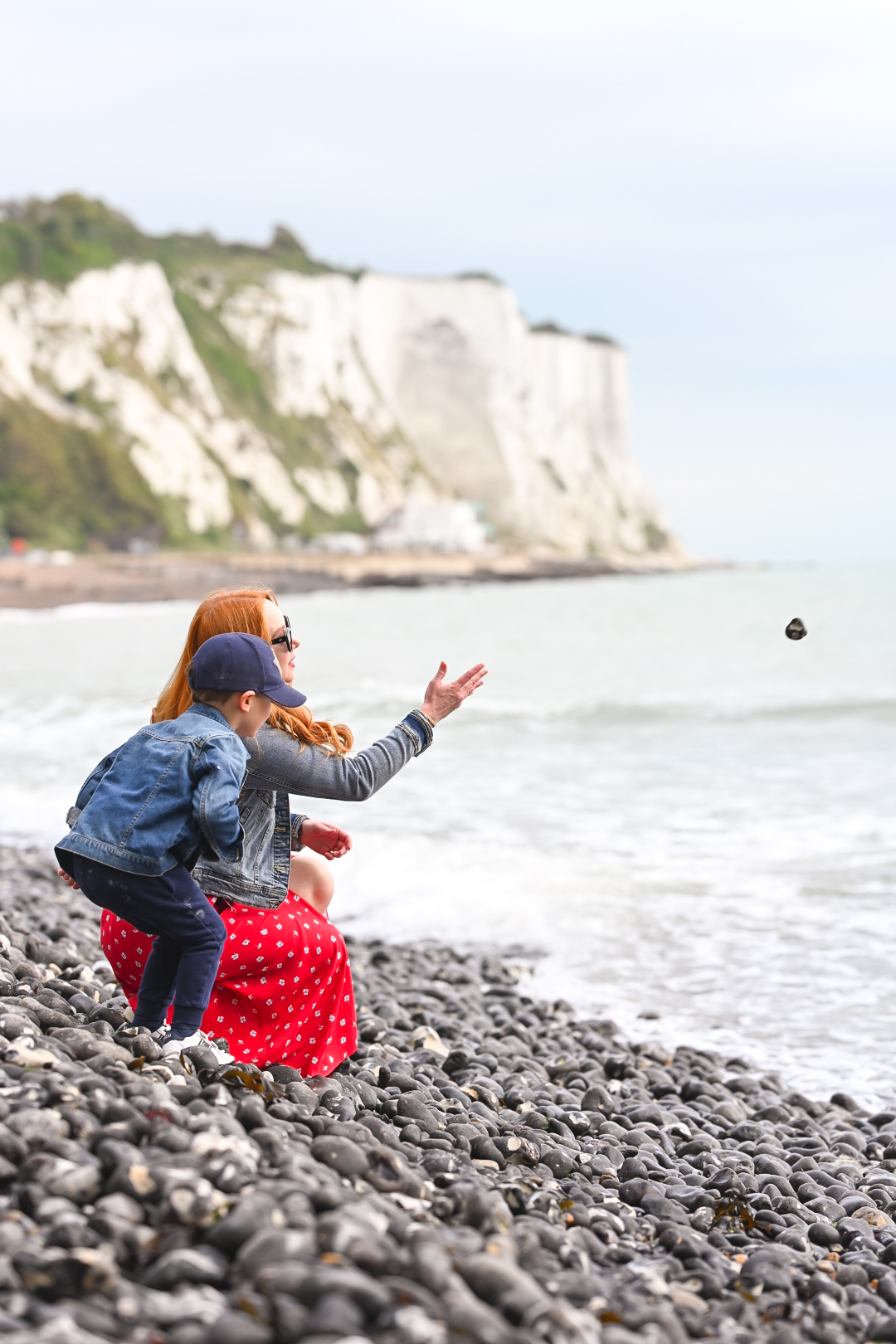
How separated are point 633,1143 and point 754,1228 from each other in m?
0.64

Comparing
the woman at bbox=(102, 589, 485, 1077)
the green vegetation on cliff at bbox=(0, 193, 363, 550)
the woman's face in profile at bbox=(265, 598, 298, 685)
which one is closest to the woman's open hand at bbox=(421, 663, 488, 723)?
the woman at bbox=(102, 589, 485, 1077)

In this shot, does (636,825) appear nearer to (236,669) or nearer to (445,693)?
(445,693)

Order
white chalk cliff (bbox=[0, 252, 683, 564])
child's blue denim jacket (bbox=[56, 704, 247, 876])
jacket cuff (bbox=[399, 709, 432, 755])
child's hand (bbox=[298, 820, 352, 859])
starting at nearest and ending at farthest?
child's blue denim jacket (bbox=[56, 704, 247, 876]), jacket cuff (bbox=[399, 709, 432, 755]), child's hand (bbox=[298, 820, 352, 859]), white chalk cliff (bbox=[0, 252, 683, 564])

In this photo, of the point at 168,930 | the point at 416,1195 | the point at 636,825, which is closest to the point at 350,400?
the point at 636,825

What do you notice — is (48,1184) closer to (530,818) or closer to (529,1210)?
(529,1210)

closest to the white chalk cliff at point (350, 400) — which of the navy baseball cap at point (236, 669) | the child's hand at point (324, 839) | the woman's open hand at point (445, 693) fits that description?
the child's hand at point (324, 839)

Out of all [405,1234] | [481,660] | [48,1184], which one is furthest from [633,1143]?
[481,660]

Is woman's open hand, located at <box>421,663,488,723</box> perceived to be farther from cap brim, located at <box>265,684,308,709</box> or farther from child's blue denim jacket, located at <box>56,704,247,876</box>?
child's blue denim jacket, located at <box>56,704,247,876</box>

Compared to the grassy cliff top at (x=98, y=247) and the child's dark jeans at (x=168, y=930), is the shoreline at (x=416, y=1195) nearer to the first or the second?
the child's dark jeans at (x=168, y=930)

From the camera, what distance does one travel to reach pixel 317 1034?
3627 mm

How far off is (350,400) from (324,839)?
8694 centimetres

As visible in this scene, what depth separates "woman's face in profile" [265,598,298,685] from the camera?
11.0ft

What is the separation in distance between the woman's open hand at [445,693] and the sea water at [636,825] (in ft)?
2.60

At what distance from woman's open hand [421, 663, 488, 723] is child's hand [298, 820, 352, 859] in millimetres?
517
